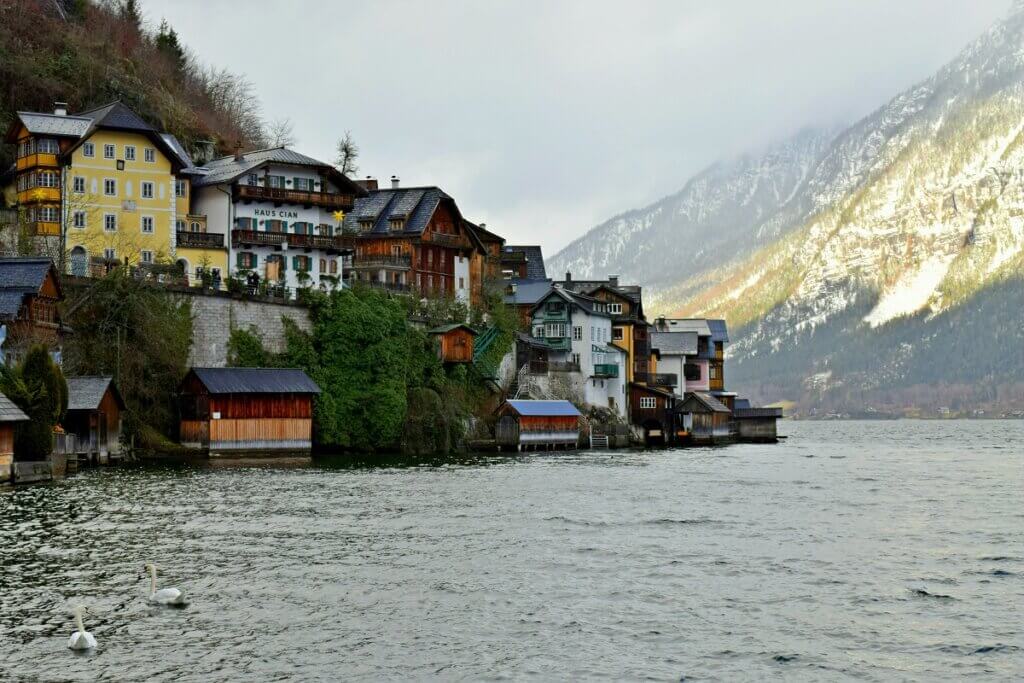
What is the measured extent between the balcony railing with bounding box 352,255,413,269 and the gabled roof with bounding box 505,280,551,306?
1347 cm

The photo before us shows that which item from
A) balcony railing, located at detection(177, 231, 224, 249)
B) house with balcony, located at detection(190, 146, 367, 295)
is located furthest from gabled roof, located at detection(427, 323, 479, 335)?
balcony railing, located at detection(177, 231, 224, 249)

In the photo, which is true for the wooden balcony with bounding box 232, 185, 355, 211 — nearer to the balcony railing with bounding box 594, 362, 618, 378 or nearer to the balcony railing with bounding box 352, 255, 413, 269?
the balcony railing with bounding box 352, 255, 413, 269

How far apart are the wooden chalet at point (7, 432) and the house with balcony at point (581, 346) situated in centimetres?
6748

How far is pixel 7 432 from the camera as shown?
178 feet

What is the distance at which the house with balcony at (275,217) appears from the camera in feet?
309

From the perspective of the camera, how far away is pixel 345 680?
2473cm

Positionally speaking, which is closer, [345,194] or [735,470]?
[735,470]

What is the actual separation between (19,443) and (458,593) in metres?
31.6

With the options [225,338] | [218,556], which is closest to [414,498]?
[218,556]

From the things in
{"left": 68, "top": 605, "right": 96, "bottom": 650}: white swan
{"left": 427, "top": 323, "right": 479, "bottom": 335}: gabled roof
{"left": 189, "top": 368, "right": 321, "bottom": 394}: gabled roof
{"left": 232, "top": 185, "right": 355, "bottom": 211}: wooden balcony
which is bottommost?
{"left": 68, "top": 605, "right": 96, "bottom": 650}: white swan

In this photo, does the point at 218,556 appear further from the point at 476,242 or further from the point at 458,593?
the point at 476,242

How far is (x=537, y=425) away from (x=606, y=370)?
22591 millimetres

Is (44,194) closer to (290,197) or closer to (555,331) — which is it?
(290,197)

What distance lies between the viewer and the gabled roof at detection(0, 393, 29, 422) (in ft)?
173
